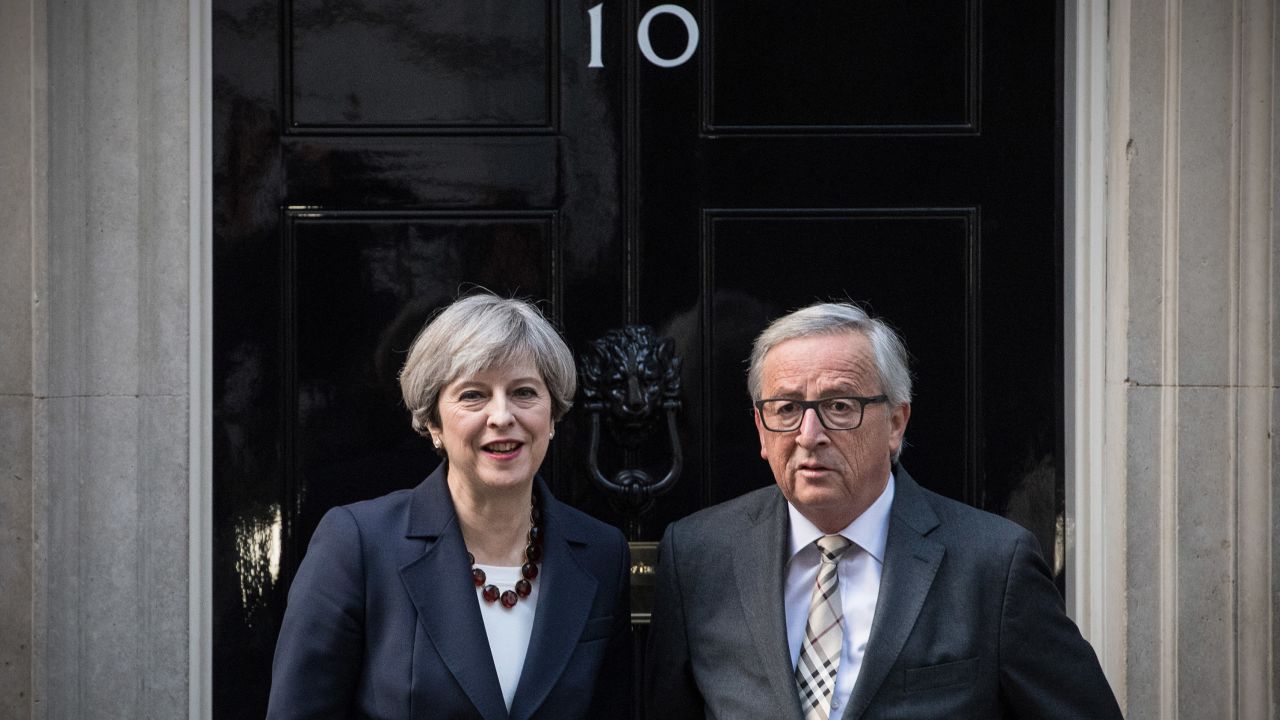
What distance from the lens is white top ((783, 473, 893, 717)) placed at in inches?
100

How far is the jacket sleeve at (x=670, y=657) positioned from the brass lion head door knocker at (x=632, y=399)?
2.35 feet

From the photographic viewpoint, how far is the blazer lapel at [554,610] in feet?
8.67

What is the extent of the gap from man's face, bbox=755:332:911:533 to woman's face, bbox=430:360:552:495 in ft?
1.62

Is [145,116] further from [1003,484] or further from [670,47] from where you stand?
[1003,484]

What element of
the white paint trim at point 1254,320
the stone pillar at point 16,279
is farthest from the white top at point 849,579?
the stone pillar at point 16,279

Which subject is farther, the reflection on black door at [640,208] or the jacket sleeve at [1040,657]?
the reflection on black door at [640,208]

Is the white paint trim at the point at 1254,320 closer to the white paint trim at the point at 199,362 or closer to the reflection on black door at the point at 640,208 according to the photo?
the reflection on black door at the point at 640,208

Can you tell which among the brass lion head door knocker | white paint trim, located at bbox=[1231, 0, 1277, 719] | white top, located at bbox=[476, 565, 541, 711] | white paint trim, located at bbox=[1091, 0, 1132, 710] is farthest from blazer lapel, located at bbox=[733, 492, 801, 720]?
white paint trim, located at bbox=[1231, 0, 1277, 719]

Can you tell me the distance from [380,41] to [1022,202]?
6.07 feet

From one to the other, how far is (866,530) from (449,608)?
0.87 metres

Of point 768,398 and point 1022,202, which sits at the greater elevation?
point 1022,202

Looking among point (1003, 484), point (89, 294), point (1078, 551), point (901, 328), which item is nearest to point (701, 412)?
point (901, 328)

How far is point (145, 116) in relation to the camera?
11.2 ft

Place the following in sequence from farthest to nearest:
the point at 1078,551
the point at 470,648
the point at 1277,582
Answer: the point at 1078,551, the point at 1277,582, the point at 470,648
